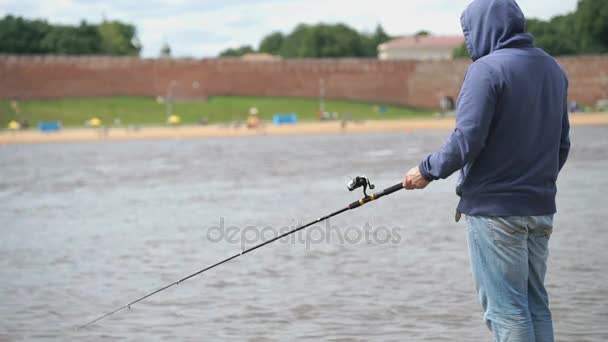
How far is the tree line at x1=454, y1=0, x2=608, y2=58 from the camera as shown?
7688cm

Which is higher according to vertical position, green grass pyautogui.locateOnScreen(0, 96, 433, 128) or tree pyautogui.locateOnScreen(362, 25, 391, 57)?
tree pyautogui.locateOnScreen(362, 25, 391, 57)

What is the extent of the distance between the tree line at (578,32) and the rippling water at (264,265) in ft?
196

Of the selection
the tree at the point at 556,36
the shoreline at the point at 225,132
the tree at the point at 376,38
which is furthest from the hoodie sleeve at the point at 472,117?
the tree at the point at 376,38

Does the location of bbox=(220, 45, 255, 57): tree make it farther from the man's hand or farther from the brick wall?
the man's hand

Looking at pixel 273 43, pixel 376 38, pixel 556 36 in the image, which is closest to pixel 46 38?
pixel 556 36

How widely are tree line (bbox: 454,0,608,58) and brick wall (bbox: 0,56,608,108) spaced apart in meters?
6.75

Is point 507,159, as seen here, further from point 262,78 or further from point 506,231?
point 262,78

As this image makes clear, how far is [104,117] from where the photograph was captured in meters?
69.0

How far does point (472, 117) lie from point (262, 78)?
7894 centimetres

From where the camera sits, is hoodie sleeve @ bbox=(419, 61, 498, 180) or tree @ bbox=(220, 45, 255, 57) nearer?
hoodie sleeve @ bbox=(419, 61, 498, 180)

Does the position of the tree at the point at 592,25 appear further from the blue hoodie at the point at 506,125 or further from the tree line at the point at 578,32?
the blue hoodie at the point at 506,125

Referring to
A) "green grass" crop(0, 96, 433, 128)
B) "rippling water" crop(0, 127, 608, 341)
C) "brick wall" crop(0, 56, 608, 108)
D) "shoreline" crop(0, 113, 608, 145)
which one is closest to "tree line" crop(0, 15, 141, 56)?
"brick wall" crop(0, 56, 608, 108)

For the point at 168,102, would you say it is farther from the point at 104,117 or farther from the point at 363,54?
the point at 363,54

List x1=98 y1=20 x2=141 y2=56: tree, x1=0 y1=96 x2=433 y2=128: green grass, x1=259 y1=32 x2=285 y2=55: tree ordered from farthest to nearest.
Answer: x1=259 y1=32 x2=285 y2=55: tree
x1=98 y1=20 x2=141 y2=56: tree
x1=0 y1=96 x2=433 y2=128: green grass
